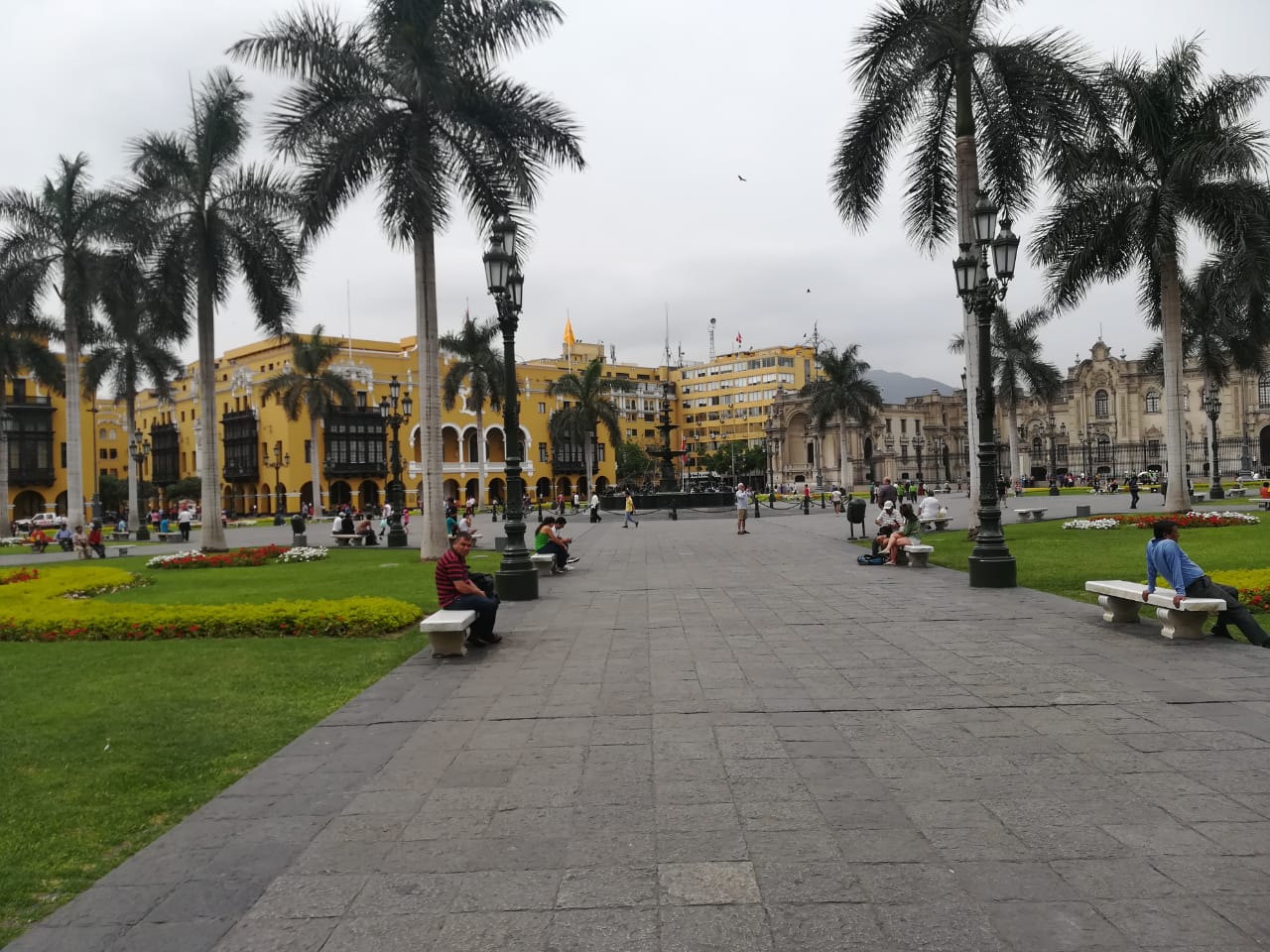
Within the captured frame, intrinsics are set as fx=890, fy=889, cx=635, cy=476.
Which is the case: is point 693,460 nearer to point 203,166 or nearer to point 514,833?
point 203,166

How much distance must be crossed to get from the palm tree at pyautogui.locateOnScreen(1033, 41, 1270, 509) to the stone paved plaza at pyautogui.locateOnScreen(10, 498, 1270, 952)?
15.3 meters

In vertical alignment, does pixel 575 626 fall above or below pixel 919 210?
below

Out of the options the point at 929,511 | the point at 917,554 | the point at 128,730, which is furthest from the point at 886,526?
the point at 128,730

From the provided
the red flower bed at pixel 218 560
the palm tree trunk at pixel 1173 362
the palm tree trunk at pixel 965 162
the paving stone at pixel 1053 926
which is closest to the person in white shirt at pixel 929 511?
the palm tree trunk at pixel 965 162

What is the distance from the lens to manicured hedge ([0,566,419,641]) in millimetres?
9867

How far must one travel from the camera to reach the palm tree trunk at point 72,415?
31.0m

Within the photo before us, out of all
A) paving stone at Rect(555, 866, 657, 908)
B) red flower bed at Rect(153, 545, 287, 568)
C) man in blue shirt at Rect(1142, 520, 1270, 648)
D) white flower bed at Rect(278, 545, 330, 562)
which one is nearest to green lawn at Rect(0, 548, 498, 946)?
paving stone at Rect(555, 866, 657, 908)

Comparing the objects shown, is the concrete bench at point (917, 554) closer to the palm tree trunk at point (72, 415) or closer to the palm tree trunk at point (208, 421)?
the palm tree trunk at point (208, 421)

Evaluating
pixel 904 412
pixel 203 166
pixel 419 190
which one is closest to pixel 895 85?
pixel 419 190

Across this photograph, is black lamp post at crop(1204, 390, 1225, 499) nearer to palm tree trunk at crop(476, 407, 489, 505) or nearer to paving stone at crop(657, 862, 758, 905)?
palm tree trunk at crop(476, 407, 489, 505)

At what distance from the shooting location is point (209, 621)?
33.0ft

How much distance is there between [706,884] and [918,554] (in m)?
12.6

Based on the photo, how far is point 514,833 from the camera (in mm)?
4027

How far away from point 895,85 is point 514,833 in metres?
18.7
